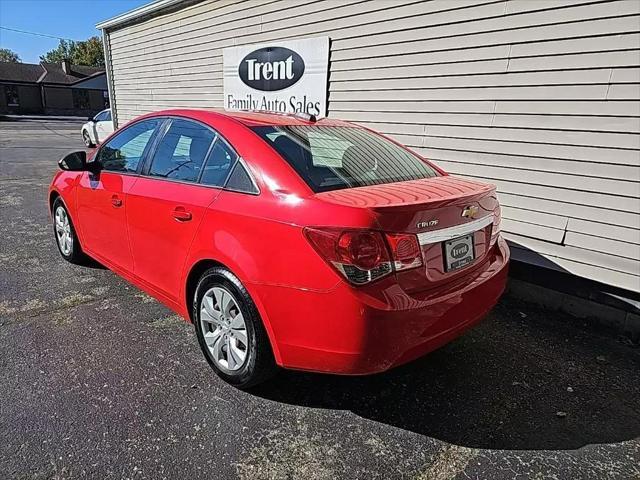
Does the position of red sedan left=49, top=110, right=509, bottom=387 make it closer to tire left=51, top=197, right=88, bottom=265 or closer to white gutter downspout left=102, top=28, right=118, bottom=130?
tire left=51, top=197, right=88, bottom=265

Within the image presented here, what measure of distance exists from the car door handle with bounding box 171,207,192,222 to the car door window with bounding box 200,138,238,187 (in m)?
0.21

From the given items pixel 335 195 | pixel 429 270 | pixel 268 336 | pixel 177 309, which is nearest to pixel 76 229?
pixel 177 309

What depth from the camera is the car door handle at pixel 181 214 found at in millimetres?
2588

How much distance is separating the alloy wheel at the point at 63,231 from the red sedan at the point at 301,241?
1297 millimetres

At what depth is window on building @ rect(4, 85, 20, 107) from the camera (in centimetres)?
4184

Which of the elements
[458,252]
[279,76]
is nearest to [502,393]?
[458,252]

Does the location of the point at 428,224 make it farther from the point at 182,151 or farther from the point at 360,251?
the point at 182,151

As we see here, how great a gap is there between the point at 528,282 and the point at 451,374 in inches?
62.7

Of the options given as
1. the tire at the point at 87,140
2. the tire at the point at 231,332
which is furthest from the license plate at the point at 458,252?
the tire at the point at 87,140

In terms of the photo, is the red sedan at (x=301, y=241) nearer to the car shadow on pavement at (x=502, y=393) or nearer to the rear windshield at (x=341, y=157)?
the rear windshield at (x=341, y=157)

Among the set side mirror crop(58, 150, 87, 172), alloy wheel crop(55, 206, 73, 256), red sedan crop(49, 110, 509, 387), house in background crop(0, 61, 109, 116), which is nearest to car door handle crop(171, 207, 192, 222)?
red sedan crop(49, 110, 509, 387)

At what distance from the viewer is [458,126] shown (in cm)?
420

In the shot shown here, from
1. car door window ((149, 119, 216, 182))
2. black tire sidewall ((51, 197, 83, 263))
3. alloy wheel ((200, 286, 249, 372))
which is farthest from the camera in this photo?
black tire sidewall ((51, 197, 83, 263))

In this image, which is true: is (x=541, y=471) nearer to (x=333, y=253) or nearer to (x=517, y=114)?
(x=333, y=253)
